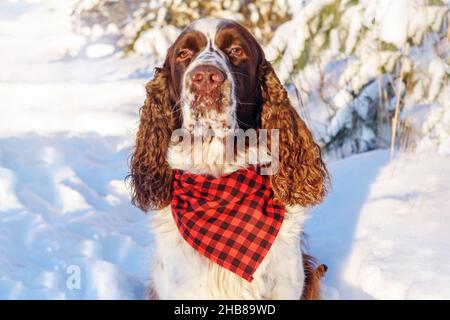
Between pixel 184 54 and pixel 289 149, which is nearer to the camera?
pixel 184 54

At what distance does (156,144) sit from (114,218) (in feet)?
4.70

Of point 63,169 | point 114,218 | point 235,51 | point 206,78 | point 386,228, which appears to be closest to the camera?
point 206,78

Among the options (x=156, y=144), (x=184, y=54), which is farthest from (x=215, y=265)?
(x=184, y=54)

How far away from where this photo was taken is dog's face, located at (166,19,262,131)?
2.90 meters

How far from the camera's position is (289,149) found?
335 cm

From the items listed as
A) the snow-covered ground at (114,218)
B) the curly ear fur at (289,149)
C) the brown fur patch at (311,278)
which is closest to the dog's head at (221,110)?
the curly ear fur at (289,149)

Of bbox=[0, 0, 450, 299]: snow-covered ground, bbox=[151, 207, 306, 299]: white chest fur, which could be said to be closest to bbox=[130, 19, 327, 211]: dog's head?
bbox=[151, 207, 306, 299]: white chest fur

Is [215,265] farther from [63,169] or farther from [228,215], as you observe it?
[63,169]

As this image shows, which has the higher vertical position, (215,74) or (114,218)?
(215,74)

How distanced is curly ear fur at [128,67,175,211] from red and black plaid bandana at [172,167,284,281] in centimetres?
9

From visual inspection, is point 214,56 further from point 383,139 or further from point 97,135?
point 97,135

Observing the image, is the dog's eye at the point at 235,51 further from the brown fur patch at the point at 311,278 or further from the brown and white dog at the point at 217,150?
the brown fur patch at the point at 311,278

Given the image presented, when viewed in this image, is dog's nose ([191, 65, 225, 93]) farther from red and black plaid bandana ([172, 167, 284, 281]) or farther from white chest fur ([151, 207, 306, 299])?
white chest fur ([151, 207, 306, 299])

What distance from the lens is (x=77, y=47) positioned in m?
9.08
